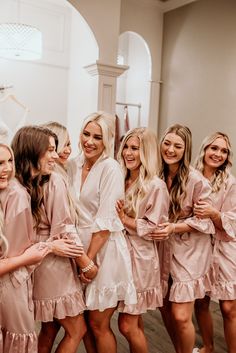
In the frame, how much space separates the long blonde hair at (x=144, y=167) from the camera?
2.03 meters

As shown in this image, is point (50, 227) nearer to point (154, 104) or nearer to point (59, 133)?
point (59, 133)

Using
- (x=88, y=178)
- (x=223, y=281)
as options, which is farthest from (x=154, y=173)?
(x=223, y=281)

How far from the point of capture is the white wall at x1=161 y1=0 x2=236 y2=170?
3.88m

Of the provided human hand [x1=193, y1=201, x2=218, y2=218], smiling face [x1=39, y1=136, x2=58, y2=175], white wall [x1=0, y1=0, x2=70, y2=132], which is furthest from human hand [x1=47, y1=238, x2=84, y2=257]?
white wall [x1=0, y1=0, x2=70, y2=132]

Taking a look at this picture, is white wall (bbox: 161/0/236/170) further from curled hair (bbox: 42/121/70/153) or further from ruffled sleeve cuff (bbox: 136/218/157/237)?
curled hair (bbox: 42/121/70/153)

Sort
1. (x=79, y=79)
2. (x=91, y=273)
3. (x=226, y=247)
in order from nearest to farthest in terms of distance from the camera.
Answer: (x=91, y=273) < (x=226, y=247) < (x=79, y=79)

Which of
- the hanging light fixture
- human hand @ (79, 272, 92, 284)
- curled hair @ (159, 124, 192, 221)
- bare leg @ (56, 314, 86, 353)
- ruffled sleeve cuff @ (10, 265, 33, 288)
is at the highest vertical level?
the hanging light fixture

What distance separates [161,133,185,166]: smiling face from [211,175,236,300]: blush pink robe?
1.25ft

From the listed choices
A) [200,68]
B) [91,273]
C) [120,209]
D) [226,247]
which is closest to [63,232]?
[91,273]

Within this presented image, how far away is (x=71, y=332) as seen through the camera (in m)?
1.77

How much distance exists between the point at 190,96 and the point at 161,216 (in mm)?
2596

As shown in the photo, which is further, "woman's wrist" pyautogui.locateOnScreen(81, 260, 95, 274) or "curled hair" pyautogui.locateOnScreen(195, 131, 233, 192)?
"curled hair" pyautogui.locateOnScreen(195, 131, 233, 192)

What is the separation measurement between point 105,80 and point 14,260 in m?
2.43

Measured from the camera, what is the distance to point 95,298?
184 cm
